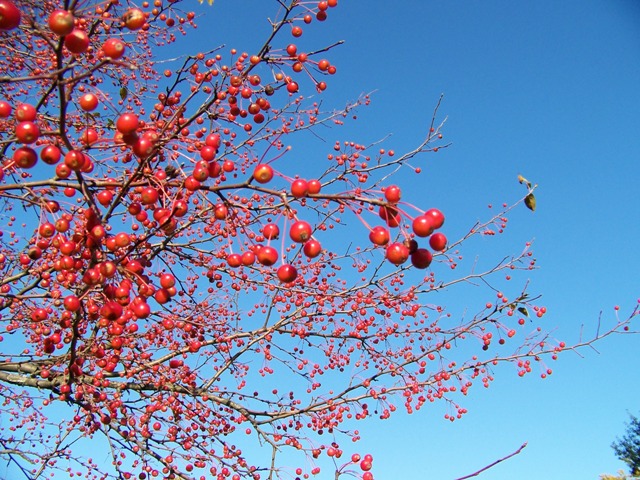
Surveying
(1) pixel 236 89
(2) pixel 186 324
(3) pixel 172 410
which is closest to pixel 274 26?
(1) pixel 236 89

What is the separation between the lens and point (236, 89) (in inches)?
128

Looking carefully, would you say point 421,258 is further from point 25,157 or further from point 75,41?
point 25,157

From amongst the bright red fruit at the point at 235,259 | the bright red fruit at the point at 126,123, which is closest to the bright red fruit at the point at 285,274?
the bright red fruit at the point at 235,259

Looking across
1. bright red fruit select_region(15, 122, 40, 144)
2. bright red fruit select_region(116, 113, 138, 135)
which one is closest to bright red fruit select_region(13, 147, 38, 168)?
bright red fruit select_region(15, 122, 40, 144)

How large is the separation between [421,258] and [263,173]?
2.54ft

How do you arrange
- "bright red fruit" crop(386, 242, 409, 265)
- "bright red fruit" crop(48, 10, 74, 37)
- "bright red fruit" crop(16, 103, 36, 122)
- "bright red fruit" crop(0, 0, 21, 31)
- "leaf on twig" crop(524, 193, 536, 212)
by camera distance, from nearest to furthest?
"bright red fruit" crop(48, 10, 74, 37) < "bright red fruit" crop(0, 0, 21, 31) < "bright red fruit" crop(386, 242, 409, 265) < "bright red fruit" crop(16, 103, 36, 122) < "leaf on twig" crop(524, 193, 536, 212)

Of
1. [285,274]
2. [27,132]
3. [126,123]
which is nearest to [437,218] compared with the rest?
[285,274]

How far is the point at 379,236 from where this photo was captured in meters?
1.97

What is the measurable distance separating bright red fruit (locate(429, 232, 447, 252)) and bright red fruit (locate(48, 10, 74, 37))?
5.28 ft

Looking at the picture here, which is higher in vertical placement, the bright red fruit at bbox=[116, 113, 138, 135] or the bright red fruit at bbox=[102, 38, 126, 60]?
the bright red fruit at bbox=[102, 38, 126, 60]

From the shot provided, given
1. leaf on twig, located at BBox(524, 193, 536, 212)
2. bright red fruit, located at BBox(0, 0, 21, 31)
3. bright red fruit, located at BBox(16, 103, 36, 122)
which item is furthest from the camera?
leaf on twig, located at BBox(524, 193, 536, 212)

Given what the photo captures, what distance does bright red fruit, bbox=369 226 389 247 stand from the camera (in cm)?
196

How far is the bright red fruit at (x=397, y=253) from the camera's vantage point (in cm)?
191

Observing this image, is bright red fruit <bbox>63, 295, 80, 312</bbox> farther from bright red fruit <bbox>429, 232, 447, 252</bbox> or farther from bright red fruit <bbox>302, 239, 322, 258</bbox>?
bright red fruit <bbox>429, 232, 447, 252</bbox>
